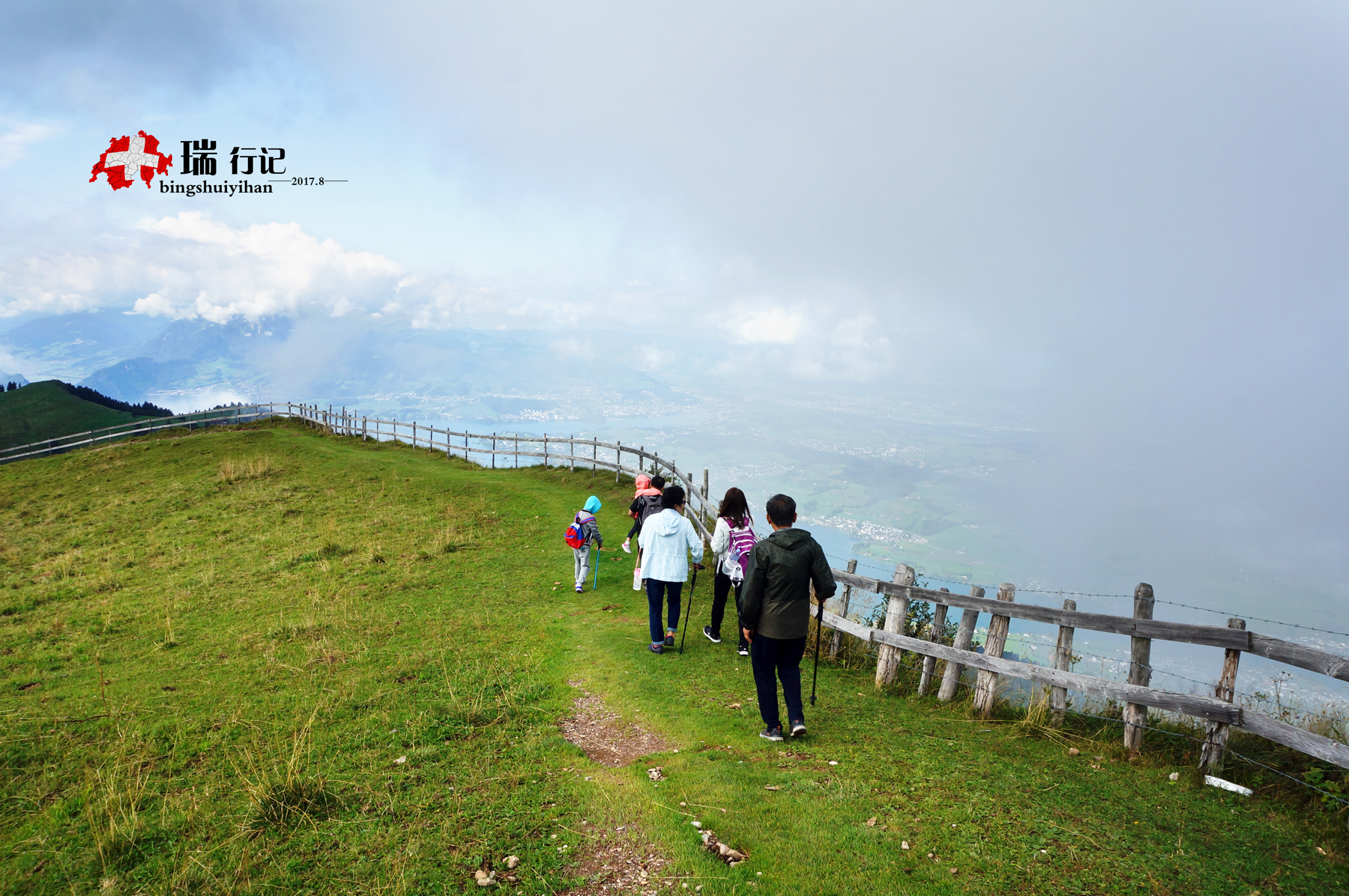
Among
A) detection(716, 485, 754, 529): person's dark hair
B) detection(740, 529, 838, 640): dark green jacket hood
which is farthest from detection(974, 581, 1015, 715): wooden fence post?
detection(716, 485, 754, 529): person's dark hair

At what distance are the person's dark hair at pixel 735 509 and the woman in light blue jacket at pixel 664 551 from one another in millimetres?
521

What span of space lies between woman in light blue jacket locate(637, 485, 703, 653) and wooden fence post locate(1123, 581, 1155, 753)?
482 cm

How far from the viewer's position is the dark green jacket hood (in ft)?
17.9

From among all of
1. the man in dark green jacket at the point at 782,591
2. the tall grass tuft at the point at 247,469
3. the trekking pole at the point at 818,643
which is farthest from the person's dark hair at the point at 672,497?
the tall grass tuft at the point at 247,469

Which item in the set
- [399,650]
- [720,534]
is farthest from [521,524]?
[720,534]

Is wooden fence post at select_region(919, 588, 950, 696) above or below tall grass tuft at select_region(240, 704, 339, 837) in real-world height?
above

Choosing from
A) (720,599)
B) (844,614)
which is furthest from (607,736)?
(844,614)

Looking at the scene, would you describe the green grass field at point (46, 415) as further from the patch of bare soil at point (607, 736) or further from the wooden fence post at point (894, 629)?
the wooden fence post at point (894, 629)

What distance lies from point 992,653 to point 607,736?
4400mm

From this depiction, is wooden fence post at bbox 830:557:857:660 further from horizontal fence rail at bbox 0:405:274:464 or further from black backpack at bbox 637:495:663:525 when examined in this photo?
horizontal fence rail at bbox 0:405:274:464

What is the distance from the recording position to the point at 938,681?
298 inches

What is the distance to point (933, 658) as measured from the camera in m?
7.36

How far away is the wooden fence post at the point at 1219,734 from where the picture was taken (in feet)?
17.2

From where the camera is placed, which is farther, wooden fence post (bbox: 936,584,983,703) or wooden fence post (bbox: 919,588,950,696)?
wooden fence post (bbox: 919,588,950,696)
